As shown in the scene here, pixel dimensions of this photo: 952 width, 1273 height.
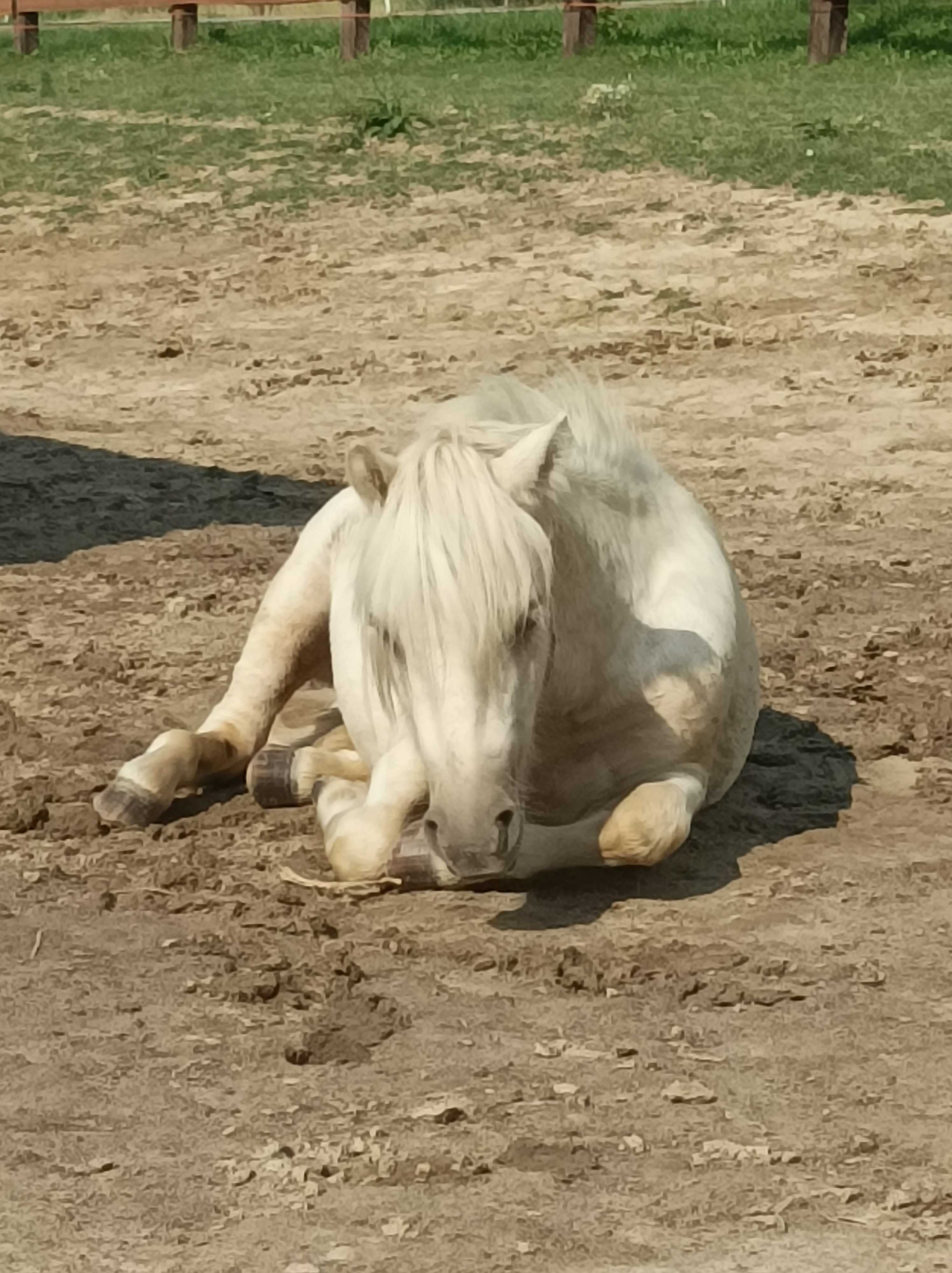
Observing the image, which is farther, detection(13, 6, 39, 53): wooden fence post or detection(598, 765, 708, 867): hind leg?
detection(13, 6, 39, 53): wooden fence post

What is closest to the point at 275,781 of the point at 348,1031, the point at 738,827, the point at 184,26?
the point at 738,827

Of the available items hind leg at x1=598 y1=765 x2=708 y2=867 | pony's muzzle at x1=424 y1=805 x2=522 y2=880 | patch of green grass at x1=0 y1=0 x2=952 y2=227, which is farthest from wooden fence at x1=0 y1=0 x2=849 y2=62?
pony's muzzle at x1=424 y1=805 x2=522 y2=880

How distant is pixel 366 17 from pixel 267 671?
603 inches

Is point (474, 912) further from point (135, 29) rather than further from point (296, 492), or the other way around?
point (135, 29)

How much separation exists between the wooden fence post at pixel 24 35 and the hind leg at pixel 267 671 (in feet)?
58.1

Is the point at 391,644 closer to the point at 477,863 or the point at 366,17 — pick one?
the point at 477,863

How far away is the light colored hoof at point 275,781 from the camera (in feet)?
16.3

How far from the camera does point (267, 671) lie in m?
5.21

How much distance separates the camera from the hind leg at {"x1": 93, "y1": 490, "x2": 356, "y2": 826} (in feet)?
16.3

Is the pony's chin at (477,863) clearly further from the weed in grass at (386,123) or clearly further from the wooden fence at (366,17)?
the wooden fence at (366,17)

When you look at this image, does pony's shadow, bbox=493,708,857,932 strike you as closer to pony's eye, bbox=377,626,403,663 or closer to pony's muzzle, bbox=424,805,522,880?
pony's muzzle, bbox=424,805,522,880

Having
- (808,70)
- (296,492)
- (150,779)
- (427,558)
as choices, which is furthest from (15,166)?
(427,558)

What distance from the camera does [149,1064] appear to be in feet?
11.8

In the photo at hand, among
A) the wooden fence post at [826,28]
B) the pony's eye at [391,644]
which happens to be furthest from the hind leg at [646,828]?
the wooden fence post at [826,28]
